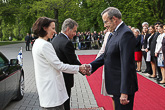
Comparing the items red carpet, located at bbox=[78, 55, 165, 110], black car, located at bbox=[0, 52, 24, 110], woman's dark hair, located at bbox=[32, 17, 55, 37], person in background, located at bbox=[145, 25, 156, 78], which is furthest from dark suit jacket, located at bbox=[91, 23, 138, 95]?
person in background, located at bbox=[145, 25, 156, 78]

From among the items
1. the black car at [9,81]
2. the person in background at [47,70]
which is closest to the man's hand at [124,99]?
the person in background at [47,70]

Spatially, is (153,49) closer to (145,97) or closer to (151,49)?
(151,49)

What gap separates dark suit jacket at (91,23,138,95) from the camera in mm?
2639

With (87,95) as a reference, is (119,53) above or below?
above

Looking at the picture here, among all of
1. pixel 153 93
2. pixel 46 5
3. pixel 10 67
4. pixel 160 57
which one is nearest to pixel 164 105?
pixel 153 93

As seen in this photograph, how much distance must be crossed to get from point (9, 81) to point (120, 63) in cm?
292

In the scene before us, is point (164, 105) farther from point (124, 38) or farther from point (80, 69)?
point (124, 38)

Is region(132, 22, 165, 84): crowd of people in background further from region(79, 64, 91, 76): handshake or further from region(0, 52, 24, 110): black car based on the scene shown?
region(0, 52, 24, 110): black car

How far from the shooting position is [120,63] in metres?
2.79

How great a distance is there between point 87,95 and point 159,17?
21.8m

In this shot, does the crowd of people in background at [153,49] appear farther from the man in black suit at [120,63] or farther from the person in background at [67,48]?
the man in black suit at [120,63]

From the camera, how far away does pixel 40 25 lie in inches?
114

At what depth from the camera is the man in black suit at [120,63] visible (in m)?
2.64

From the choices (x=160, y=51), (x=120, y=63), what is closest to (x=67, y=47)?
(x=120, y=63)
